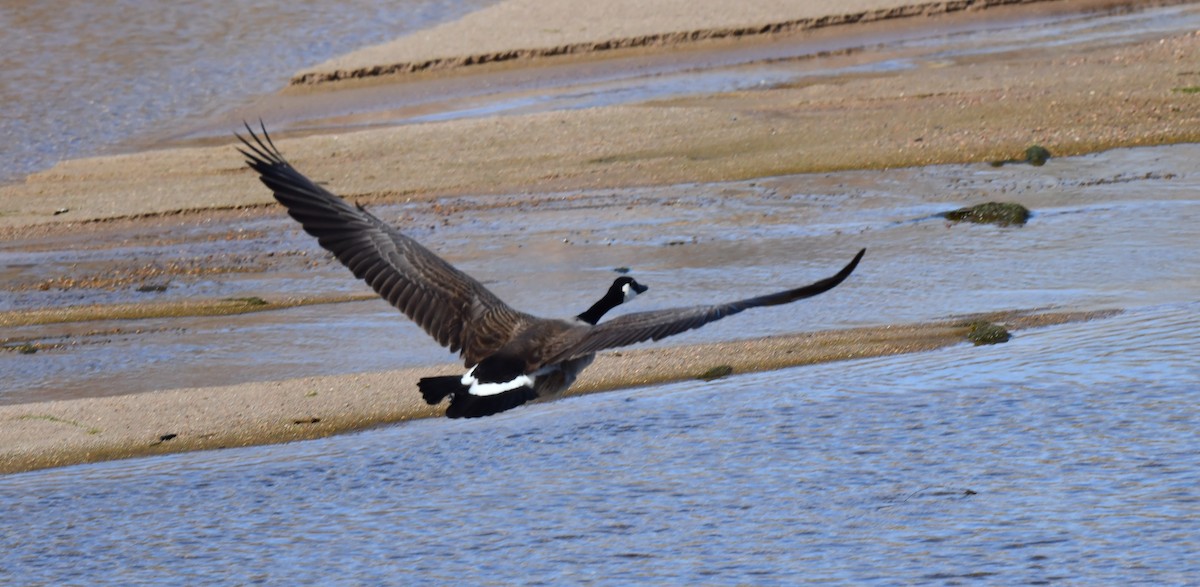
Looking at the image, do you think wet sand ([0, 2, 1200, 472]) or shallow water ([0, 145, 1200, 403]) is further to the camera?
wet sand ([0, 2, 1200, 472])

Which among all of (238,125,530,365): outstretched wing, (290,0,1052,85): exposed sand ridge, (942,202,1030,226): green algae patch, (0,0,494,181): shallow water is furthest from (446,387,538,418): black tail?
(290,0,1052,85): exposed sand ridge

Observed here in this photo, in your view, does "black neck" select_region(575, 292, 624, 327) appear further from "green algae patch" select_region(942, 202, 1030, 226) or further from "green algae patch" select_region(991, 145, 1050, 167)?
"green algae patch" select_region(991, 145, 1050, 167)

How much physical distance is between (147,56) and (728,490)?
1612 cm

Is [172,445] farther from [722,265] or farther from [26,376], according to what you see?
[722,265]

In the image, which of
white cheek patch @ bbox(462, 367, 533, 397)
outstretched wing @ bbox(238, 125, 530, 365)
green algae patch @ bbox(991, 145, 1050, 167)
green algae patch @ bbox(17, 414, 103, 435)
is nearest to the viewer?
white cheek patch @ bbox(462, 367, 533, 397)

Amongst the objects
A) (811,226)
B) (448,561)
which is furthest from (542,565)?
(811,226)

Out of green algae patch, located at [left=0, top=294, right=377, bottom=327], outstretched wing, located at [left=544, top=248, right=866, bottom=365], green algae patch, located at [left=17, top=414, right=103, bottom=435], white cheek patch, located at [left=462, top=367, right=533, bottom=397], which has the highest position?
outstretched wing, located at [left=544, top=248, right=866, bottom=365]

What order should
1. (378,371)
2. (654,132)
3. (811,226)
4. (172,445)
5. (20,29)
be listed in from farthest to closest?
(20,29)
(654,132)
(811,226)
(378,371)
(172,445)

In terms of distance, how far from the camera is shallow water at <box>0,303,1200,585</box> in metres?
6.87

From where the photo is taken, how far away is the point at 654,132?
15141 mm

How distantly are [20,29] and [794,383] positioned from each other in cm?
1735

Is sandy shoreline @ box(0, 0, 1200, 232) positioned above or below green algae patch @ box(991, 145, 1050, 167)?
above

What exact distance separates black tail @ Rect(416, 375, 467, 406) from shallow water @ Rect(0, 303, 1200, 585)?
0.75 m

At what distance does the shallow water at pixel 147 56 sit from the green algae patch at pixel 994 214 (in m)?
9.06
